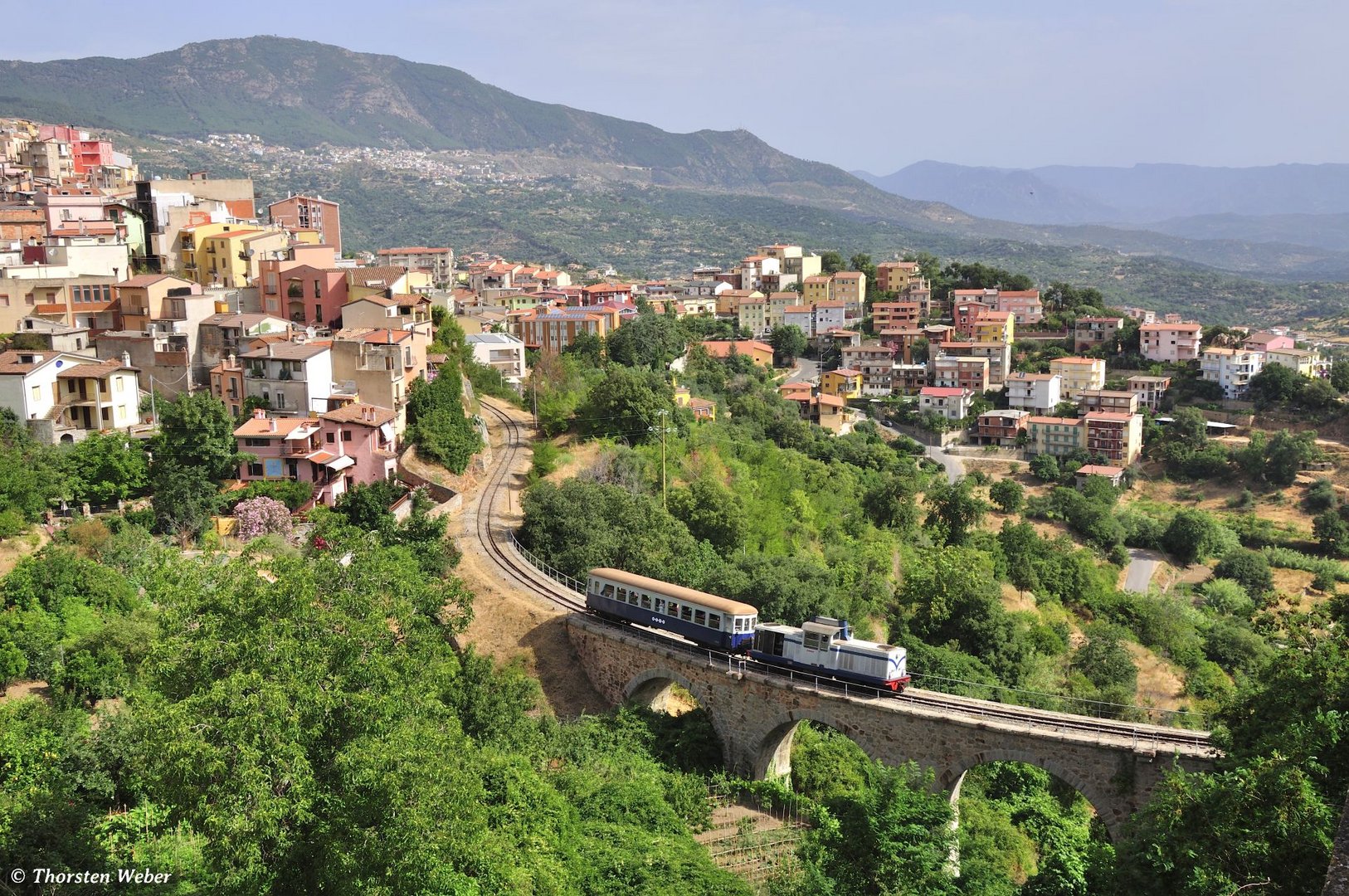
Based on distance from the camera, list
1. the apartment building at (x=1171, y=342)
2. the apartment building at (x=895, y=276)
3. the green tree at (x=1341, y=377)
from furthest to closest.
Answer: the apartment building at (x=895, y=276), the apartment building at (x=1171, y=342), the green tree at (x=1341, y=377)

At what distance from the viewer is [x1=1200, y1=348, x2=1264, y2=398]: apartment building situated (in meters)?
71.4

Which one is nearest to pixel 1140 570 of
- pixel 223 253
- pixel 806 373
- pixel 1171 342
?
pixel 806 373

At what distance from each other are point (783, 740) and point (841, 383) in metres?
52.7

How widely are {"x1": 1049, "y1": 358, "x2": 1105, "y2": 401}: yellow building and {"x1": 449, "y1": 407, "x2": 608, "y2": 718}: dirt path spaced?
54911mm

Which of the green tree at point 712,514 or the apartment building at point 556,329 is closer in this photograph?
the green tree at point 712,514

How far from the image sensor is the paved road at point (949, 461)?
205ft

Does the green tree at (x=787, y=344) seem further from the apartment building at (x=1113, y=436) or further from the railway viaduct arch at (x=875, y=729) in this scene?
the railway viaduct arch at (x=875, y=729)

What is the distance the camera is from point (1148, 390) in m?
72.5

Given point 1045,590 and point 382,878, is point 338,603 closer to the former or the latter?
point 382,878

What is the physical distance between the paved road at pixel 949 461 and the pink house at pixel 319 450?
3825cm

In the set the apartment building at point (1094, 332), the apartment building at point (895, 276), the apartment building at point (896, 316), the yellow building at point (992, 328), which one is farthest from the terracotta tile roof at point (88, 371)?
the apartment building at point (895, 276)

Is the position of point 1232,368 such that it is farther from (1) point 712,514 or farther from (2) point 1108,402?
(1) point 712,514

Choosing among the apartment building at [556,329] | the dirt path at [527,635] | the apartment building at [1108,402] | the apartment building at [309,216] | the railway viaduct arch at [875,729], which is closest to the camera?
the railway viaduct arch at [875,729]

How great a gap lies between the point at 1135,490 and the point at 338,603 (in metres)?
55.9
